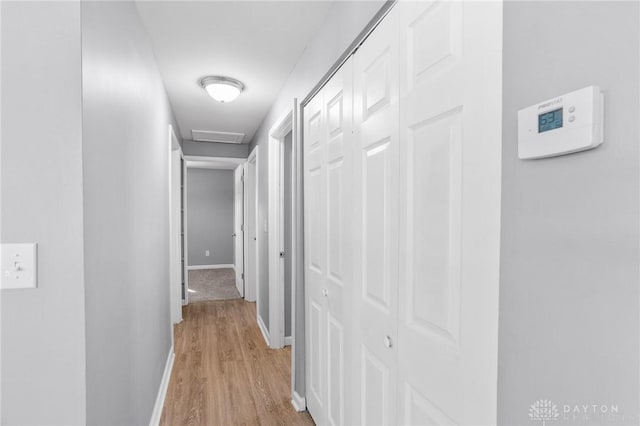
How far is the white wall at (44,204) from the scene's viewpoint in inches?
38.8

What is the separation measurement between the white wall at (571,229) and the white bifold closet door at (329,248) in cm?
91

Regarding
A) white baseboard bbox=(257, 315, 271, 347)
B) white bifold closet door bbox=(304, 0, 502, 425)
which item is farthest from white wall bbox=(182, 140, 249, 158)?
white bifold closet door bbox=(304, 0, 502, 425)

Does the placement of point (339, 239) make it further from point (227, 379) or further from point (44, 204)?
point (227, 379)

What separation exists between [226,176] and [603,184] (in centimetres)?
812

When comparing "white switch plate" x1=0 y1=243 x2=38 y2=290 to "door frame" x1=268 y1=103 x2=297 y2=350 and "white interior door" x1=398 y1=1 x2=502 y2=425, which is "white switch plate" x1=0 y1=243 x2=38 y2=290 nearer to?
"white interior door" x1=398 y1=1 x2=502 y2=425

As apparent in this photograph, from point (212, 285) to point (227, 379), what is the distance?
146 inches

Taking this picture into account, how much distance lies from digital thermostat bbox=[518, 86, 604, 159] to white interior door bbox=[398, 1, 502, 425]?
0.09 m

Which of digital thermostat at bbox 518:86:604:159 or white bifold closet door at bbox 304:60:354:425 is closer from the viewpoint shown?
digital thermostat at bbox 518:86:604:159

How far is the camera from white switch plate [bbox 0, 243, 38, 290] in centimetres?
98

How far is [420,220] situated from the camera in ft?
3.55

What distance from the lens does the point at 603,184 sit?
1.91 feet

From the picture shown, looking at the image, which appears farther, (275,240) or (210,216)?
(210,216)

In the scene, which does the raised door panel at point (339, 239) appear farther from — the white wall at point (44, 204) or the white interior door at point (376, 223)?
the white wall at point (44, 204)

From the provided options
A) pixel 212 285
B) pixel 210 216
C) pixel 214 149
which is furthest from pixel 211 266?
pixel 214 149
